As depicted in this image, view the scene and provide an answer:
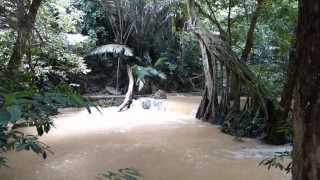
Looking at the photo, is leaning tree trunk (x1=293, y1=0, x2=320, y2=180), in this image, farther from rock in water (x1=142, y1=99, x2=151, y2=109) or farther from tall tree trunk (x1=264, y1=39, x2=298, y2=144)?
rock in water (x1=142, y1=99, x2=151, y2=109)

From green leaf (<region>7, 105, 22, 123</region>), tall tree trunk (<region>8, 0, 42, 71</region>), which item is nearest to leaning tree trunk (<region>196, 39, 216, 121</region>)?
tall tree trunk (<region>8, 0, 42, 71</region>)

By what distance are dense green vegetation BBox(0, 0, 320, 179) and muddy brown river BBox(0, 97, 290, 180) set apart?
68 centimetres

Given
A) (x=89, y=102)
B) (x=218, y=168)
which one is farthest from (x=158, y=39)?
(x=89, y=102)

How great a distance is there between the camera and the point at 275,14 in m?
8.21

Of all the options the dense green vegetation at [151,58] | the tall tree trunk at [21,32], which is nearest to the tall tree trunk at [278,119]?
the dense green vegetation at [151,58]

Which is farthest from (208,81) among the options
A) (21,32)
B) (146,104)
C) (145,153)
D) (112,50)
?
(112,50)

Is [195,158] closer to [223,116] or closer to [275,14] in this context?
[223,116]

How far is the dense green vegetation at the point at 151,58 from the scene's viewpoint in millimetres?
2043

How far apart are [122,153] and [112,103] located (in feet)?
19.8

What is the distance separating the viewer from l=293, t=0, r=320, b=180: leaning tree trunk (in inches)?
51.3

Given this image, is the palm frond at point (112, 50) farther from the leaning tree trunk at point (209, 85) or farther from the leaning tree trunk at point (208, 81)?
the leaning tree trunk at point (209, 85)

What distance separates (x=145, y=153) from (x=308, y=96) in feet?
16.8

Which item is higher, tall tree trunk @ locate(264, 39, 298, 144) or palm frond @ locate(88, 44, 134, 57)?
palm frond @ locate(88, 44, 134, 57)

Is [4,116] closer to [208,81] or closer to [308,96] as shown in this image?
[308,96]
